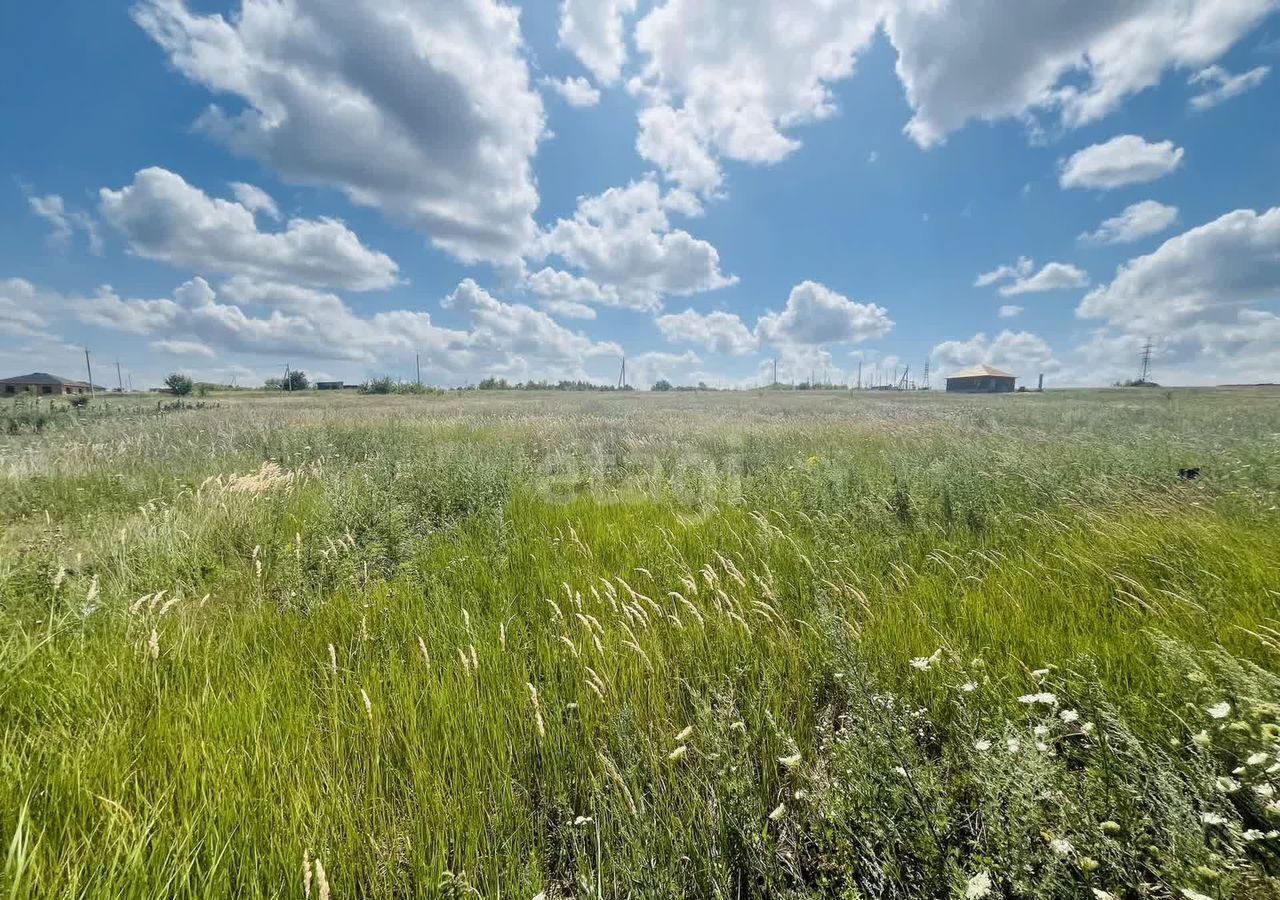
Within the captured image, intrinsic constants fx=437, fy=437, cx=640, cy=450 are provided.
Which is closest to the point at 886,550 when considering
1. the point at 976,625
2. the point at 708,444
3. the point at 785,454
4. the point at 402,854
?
the point at 976,625

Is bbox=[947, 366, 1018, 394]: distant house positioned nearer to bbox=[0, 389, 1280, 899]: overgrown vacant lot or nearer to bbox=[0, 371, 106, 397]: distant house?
bbox=[0, 389, 1280, 899]: overgrown vacant lot

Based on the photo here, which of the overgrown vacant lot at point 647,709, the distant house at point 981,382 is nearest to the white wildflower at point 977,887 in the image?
the overgrown vacant lot at point 647,709

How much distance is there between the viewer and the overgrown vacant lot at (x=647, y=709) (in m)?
1.40

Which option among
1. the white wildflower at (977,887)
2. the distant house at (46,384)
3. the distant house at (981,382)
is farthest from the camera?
the distant house at (981,382)

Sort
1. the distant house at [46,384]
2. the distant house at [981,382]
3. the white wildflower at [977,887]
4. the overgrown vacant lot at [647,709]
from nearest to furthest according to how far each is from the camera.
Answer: the white wildflower at [977,887] < the overgrown vacant lot at [647,709] < the distant house at [46,384] < the distant house at [981,382]

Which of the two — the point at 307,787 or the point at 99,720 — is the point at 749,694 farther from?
the point at 99,720

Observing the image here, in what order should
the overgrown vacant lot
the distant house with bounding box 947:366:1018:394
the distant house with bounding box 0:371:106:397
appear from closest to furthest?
the overgrown vacant lot < the distant house with bounding box 0:371:106:397 < the distant house with bounding box 947:366:1018:394

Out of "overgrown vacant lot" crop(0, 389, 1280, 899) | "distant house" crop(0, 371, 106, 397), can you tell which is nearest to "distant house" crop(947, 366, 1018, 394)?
"overgrown vacant lot" crop(0, 389, 1280, 899)

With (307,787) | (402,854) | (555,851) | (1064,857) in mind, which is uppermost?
(1064,857)

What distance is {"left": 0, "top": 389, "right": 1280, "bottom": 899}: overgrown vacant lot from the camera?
140 centimetres

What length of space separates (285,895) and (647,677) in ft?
5.16

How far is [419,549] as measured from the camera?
429 cm

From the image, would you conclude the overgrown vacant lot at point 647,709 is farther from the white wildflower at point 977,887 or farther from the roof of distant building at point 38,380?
the roof of distant building at point 38,380

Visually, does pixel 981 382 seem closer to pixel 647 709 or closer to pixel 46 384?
pixel 647 709
